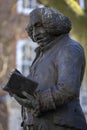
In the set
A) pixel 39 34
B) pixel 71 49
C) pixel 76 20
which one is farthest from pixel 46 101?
pixel 76 20

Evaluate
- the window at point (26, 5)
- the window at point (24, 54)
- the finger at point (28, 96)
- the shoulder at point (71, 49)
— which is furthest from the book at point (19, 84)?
the window at point (26, 5)

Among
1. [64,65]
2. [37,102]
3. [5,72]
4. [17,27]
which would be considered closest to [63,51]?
[64,65]

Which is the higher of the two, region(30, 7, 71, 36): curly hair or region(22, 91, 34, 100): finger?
region(30, 7, 71, 36): curly hair

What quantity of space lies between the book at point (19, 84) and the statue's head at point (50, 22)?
1.46 feet

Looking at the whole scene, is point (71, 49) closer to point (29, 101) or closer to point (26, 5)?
point (29, 101)

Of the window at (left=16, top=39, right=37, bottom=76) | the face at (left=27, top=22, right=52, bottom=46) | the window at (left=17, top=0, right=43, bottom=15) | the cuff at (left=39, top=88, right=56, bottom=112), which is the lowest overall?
the window at (left=16, top=39, right=37, bottom=76)

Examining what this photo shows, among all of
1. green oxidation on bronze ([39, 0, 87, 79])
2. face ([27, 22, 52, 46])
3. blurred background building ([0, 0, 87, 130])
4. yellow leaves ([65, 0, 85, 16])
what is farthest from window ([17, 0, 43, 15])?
face ([27, 22, 52, 46])

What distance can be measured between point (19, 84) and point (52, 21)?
1.75 ft

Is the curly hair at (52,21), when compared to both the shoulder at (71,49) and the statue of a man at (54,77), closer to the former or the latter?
the statue of a man at (54,77)

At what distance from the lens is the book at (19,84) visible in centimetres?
402

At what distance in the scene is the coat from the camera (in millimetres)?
4008

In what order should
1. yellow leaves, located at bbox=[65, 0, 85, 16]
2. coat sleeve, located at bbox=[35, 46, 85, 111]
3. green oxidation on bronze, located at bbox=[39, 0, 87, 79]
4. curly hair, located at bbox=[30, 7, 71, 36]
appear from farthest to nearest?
yellow leaves, located at bbox=[65, 0, 85, 16]
green oxidation on bronze, located at bbox=[39, 0, 87, 79]
curly hair, located at bbox=[30, 7, 71, 36]
coat sleeve, located at bbox=[35, 46, 85, 111]

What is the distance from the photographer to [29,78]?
4.24 metres

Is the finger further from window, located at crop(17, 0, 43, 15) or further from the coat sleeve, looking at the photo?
window, located at crop(17, 0, 43, 15)
